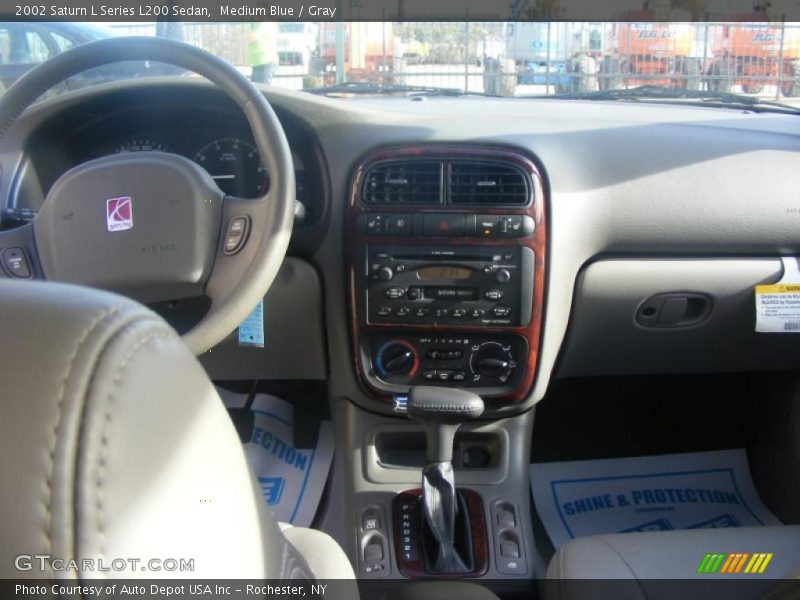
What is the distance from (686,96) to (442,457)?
4.28ft

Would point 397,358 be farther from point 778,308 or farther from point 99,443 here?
point 99,443

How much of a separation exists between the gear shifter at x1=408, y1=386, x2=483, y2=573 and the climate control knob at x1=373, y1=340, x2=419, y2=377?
160 mm

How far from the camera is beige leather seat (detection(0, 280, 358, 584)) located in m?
0.53

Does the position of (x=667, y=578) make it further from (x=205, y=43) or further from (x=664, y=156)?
(x=205, y=43)

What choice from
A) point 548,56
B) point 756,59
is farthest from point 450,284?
point 756,59

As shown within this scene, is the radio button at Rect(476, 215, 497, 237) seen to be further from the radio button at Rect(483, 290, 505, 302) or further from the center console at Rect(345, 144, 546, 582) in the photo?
the radio button at Rect(483, 290, 505, 302)

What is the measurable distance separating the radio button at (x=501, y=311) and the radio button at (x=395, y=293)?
229mm

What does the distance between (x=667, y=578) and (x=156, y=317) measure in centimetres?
129

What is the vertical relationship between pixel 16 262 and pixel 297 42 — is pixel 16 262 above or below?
below

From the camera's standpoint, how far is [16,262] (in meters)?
1.77

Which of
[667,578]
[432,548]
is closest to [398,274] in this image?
[432,548]

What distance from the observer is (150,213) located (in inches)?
68.0

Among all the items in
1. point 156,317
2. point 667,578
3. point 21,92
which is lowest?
point 667,578

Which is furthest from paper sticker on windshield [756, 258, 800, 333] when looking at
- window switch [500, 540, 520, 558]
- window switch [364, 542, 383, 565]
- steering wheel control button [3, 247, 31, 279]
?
steering wheel control button [3, 247, 31, 279]
